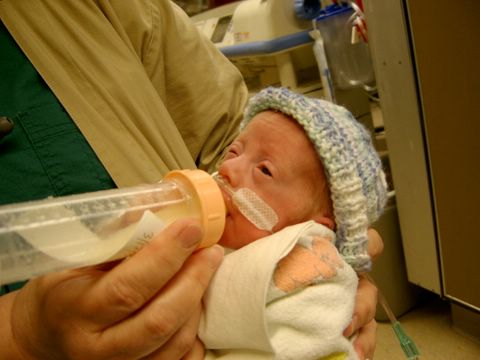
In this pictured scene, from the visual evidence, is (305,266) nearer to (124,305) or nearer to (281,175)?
(281,175)

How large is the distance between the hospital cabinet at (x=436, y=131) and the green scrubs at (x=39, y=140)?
0.94 meters

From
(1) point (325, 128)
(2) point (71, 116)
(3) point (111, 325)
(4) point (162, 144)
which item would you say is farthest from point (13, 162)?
(1) point (325, 128)

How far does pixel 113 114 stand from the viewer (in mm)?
803

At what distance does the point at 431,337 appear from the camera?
5.20ft

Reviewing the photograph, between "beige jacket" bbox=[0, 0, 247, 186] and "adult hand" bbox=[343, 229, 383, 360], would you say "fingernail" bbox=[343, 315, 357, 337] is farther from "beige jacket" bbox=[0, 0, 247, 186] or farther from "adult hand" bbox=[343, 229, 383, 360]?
"beige jacket" bbox=[0, 0, 247, 186]

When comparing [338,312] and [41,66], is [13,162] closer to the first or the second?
[41,66]

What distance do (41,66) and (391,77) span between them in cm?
101

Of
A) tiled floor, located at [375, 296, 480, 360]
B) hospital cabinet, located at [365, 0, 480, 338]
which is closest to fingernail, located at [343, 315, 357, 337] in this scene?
→ hospital cabinet, located at [365, 0, 480, 338]

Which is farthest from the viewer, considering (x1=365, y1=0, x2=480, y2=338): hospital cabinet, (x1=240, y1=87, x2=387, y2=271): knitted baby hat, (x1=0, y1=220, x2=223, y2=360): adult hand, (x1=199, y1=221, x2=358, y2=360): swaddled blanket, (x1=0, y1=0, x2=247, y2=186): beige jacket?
(x1=365, y1=0, x2=480, y2=338): hospital cabinet

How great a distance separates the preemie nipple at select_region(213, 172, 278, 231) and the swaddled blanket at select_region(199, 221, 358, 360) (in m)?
0.05

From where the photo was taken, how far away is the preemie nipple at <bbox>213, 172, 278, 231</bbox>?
64 centimetres

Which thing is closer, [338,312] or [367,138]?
[338,312]

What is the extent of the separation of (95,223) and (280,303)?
10.4 inches

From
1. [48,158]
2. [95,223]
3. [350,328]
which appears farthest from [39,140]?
[350,328]
